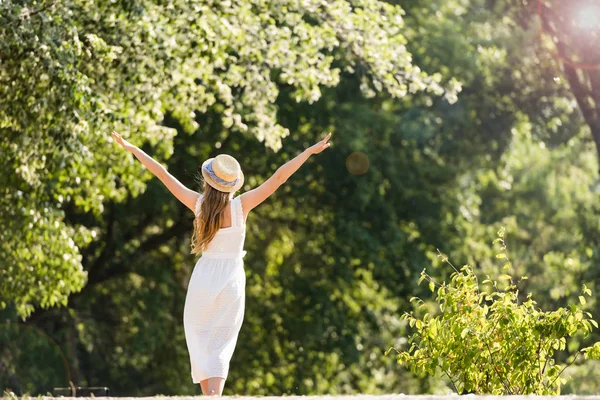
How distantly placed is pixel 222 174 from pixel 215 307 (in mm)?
821

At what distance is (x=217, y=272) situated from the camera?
7039 millimetres

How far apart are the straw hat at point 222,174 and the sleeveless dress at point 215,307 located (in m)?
0.24

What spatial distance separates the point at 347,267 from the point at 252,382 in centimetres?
337

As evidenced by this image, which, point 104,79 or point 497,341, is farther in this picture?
point 104,79

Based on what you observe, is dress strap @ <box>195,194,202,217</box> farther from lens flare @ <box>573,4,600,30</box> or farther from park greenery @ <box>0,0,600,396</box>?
lens flare @ <box>573,4,600,30</box>

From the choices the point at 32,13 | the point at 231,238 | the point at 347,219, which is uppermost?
the point at 231,238

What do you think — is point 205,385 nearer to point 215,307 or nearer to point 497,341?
point 215,307

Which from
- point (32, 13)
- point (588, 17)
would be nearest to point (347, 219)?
point (588, 17)

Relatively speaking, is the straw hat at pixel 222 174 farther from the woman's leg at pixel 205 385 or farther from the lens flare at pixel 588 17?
the lens flare at pixel 588 17

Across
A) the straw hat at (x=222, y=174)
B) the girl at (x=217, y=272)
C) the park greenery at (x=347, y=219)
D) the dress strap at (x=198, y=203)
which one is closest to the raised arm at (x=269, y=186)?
the girl at (x=217, y=272)

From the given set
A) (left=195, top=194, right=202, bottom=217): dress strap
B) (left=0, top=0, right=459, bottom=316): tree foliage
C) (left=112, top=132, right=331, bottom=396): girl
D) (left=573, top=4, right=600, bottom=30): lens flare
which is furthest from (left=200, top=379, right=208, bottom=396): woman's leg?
(left=573, top=4, right=600, bottom=30): lens flare

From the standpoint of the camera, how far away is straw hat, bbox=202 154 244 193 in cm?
714

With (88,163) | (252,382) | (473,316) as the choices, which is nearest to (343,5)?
(88,163)

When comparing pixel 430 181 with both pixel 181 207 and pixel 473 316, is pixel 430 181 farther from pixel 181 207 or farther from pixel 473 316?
pixel 473 316
